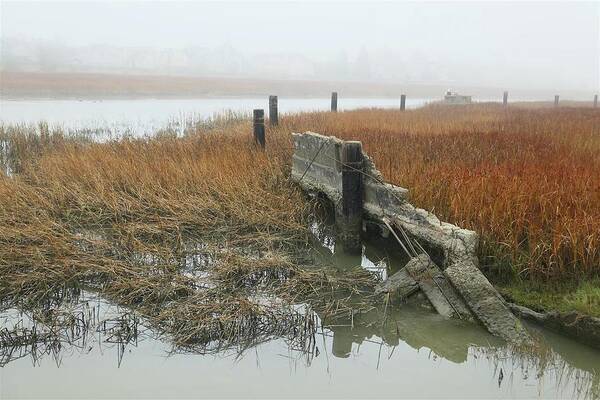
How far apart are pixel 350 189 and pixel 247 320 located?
7.12ft

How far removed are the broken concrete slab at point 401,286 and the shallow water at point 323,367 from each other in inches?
16.2

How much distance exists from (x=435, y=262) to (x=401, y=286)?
54 centimetres

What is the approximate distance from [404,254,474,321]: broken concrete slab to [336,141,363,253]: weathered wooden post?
1293mm

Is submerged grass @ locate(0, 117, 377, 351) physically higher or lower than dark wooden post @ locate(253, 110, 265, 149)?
lower

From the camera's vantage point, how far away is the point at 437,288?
4754 millimetres

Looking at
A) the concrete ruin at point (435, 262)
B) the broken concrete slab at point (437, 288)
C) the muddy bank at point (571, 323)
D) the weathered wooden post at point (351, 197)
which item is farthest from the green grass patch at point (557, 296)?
the weathered wooden post at point (351, 197)

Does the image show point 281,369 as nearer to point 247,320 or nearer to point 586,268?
point 247,320

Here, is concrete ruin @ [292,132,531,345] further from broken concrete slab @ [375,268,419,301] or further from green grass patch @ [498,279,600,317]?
green grass patch @ [498,279,600,317]

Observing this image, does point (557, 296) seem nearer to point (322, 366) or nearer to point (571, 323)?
point (571, 323)

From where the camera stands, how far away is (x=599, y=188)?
588 centimetres

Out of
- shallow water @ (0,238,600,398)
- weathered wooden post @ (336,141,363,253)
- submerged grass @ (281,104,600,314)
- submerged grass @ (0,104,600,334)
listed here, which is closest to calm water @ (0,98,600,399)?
shallow water @ (0,238,600,398)

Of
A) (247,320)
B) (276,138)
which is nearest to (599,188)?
(247,320)

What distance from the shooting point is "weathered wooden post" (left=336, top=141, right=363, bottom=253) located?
5820 mm

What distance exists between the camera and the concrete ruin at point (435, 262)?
4.32 m
